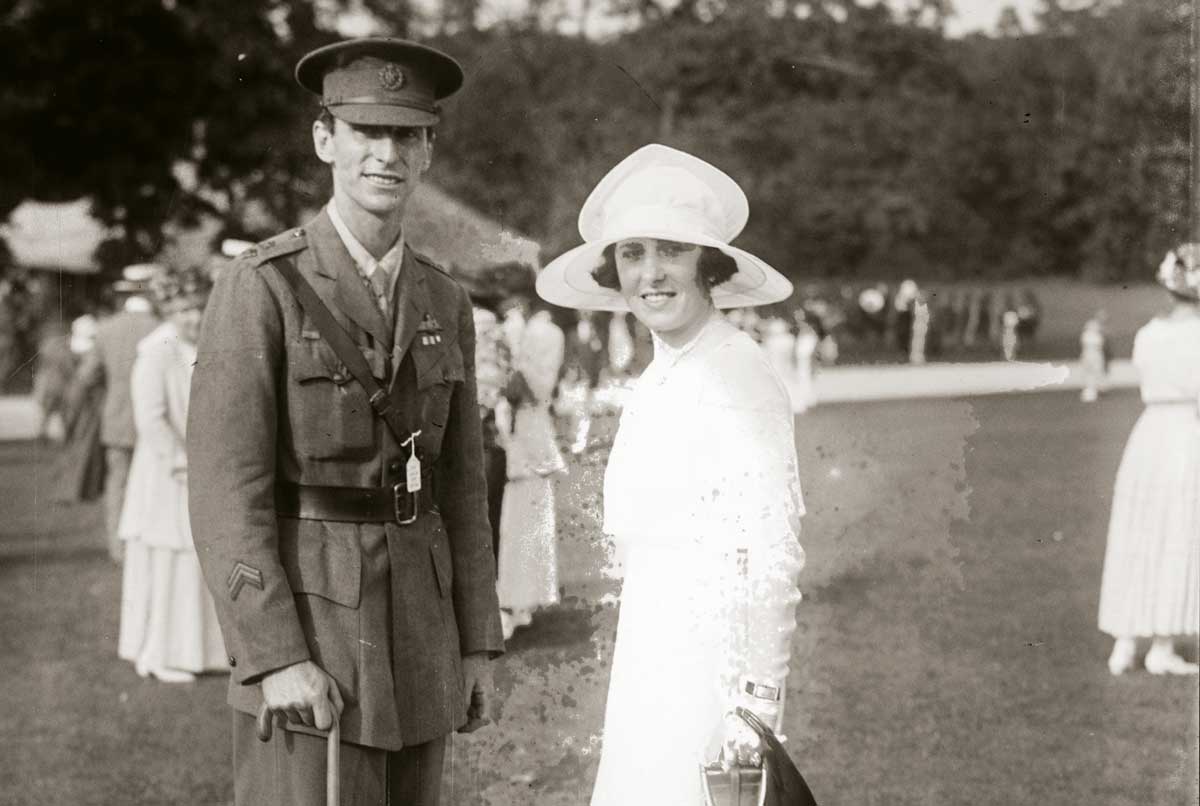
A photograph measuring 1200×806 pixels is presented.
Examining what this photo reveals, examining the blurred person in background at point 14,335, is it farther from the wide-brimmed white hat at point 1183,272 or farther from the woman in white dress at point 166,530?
the wide-brimmed white hat at point 1183,272

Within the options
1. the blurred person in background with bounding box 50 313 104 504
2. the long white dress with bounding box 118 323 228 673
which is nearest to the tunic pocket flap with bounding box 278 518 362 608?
the long white dress with bounding box 118 323 228 673

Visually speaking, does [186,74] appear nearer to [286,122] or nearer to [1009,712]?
[286,122]

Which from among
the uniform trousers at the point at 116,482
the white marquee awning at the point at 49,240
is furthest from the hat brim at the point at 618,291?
the white marquee awning at the point at 49,240

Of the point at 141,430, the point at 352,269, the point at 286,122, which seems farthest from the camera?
the point at 286,122

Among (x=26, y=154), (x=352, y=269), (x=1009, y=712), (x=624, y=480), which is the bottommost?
(x=1009, y=712)

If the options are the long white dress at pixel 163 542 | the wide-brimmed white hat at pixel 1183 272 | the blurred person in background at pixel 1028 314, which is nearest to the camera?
the wide-brimmed white hat at pixel 1183 272

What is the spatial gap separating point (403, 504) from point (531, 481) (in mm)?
1615

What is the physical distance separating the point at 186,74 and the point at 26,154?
60.6 inches

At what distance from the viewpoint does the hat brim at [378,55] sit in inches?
120

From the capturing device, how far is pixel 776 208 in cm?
1733

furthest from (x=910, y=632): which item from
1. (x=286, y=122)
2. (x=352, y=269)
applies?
(x=286, y=122)

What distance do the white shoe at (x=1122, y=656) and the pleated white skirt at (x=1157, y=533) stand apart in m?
0.05

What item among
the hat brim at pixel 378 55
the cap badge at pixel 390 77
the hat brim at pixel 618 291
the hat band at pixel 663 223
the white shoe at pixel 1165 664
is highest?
the hat brim at pixel 378 55

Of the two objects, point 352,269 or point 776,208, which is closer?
point 352,269
